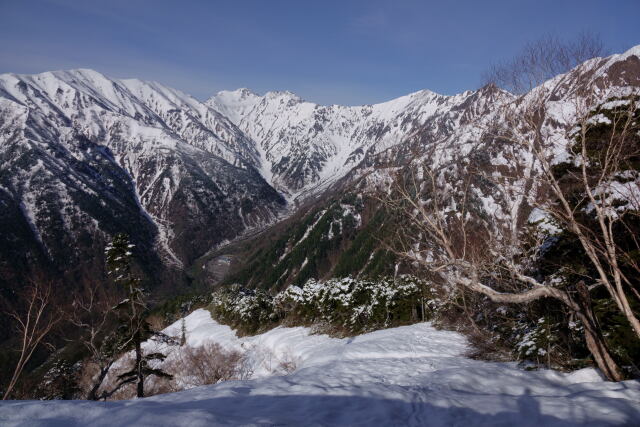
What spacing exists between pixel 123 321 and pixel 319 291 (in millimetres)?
16189

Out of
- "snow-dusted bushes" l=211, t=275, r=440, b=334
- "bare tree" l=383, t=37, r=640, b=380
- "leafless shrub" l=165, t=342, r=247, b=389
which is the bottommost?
"leafless shrub" l=165, t=342, r=247, b=389

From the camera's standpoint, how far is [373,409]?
7805 mm

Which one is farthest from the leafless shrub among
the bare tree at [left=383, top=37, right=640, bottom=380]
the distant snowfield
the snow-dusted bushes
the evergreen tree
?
the bare tree at [left=383, top=37, right=640, bottom=380]

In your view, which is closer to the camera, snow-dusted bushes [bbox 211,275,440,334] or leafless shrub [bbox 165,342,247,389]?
leafless shrub [bbox 165,342,247,389]

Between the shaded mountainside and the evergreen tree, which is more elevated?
the shaded mountainside

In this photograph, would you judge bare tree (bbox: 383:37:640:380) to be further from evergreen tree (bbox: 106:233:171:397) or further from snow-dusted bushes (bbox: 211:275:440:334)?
evergreen tree (bbox: 106:233:171:397)

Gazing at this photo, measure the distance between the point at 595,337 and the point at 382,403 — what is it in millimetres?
4631

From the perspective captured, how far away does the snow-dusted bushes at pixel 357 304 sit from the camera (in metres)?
26.0

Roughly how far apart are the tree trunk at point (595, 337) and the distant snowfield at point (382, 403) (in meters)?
0.33

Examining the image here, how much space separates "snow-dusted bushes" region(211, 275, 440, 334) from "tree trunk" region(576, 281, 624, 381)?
12655 millimetres

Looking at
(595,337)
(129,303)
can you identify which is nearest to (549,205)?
(595,337)

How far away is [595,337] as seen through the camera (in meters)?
7.13

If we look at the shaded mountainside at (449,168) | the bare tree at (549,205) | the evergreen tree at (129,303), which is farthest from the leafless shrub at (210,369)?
the bare tree at (549,205)

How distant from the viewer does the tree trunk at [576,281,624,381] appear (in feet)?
22.8
